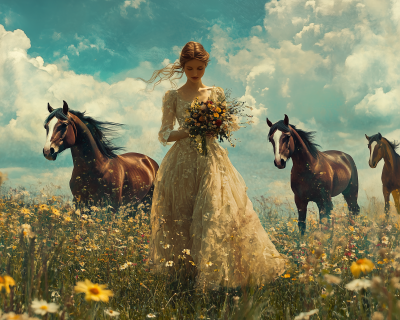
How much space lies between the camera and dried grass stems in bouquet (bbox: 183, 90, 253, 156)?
3.86 m

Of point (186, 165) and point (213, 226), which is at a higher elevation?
point (186, 165)

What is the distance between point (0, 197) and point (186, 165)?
451 centimetres

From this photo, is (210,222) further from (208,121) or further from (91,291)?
(91,291)

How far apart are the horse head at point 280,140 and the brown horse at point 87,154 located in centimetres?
357

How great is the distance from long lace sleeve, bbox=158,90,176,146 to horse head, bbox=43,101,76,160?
306 centimetres

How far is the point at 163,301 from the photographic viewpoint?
9.36 ft

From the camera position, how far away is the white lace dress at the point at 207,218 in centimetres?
349

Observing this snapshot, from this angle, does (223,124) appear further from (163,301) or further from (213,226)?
(163,301)

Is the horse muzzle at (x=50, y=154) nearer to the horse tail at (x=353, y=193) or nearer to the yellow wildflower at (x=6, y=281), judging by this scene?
the yellow wildflower at (x=6, y=281)

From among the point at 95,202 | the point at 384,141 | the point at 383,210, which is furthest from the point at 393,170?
the point at 95,202

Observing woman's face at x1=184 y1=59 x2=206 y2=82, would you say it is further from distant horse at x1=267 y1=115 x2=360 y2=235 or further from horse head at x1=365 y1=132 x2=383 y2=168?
horse head at x1=365 y1=132 x2=383 y2=168

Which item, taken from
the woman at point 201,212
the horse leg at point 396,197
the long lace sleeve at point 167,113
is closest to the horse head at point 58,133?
the woman at point 201,212

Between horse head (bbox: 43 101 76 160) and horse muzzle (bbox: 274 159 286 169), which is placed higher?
horse head (bbox: 43 101 76 160)

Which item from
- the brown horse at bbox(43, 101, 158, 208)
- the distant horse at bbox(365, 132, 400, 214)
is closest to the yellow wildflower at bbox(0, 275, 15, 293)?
the brown horse at bbox(43, 101, 158, 208)
